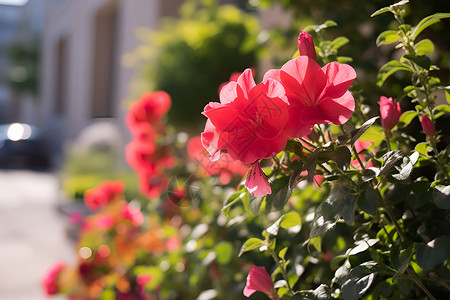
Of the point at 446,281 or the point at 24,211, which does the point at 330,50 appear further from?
the point at 24,211

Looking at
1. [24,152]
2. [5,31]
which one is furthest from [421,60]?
[5,31]

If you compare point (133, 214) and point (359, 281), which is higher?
point (359, 281)

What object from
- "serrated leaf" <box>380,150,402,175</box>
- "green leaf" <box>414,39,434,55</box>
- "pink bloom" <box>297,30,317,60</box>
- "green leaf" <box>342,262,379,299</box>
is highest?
"pink bloom" <box>297,30,317,60</box>

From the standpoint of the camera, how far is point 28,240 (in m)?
5.43

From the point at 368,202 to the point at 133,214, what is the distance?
6.18 feet

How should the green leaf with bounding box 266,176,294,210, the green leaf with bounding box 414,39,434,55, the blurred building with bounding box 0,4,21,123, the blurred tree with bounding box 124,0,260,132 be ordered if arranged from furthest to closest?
the blurred building with bounding box 0,4,21,123
the blurred tree with bounding box 124,0,260,132
the green leaf with bounding box 414,39,434,55
the green leaf with bounding box 266,176,294,210

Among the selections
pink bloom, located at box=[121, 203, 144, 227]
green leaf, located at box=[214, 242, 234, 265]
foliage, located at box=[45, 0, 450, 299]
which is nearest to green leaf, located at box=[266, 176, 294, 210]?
foliage, located at box=[45, 0, 450, 299]

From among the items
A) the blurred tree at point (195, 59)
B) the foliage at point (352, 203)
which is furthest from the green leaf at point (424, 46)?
the blurred tree at point (195, 59)

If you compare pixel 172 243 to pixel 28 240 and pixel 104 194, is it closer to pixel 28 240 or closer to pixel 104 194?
pixel 104 194

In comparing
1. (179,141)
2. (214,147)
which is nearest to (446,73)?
(179,141)

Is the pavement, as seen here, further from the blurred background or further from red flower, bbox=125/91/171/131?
red flower, bbox=125/91/171/131

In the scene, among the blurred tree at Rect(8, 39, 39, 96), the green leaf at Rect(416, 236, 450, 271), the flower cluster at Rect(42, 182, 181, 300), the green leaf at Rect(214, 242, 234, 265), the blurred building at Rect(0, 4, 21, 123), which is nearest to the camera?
the green leaf at Rect(416, 236, 450, 271)

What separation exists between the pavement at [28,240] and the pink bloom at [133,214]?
1.32m

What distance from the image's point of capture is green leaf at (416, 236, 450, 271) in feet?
2.02
